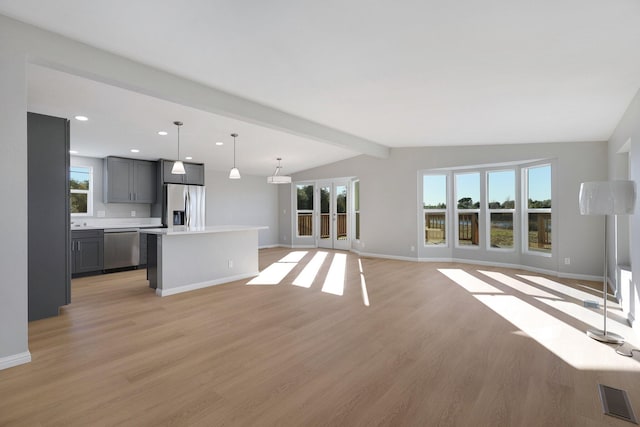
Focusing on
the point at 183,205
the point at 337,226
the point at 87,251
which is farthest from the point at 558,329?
the point at 87,251

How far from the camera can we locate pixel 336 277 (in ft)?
18.3

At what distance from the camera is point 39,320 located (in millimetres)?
3477

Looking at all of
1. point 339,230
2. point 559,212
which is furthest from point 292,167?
point 559,212

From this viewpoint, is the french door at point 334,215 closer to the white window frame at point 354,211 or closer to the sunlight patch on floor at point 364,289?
the white window frame at point 354,211

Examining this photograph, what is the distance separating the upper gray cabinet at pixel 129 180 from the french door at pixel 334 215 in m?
4.51

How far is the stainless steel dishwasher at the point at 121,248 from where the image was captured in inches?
236

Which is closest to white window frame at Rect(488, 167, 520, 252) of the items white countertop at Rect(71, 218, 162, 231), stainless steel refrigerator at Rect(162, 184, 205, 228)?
stainless steel refrigerator at Rect(162, 184, 205, 228)

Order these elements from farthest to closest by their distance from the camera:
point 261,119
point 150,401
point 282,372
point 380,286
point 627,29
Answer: point 380,286, point 261,119, point 282,372, point 627,29, point 150,401

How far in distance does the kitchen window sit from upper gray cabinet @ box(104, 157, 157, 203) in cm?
28

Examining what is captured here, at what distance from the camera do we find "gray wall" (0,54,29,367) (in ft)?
7.64

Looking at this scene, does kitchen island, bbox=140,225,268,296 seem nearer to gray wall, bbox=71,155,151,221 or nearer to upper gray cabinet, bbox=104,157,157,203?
upper gray cabinet, bbox=104,157,157,203

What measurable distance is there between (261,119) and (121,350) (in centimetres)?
292

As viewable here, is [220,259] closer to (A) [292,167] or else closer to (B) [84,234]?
(B) [84,234]

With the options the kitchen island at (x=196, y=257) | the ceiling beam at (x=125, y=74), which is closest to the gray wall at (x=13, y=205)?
the ceiling beam at (x=125, y=74)
